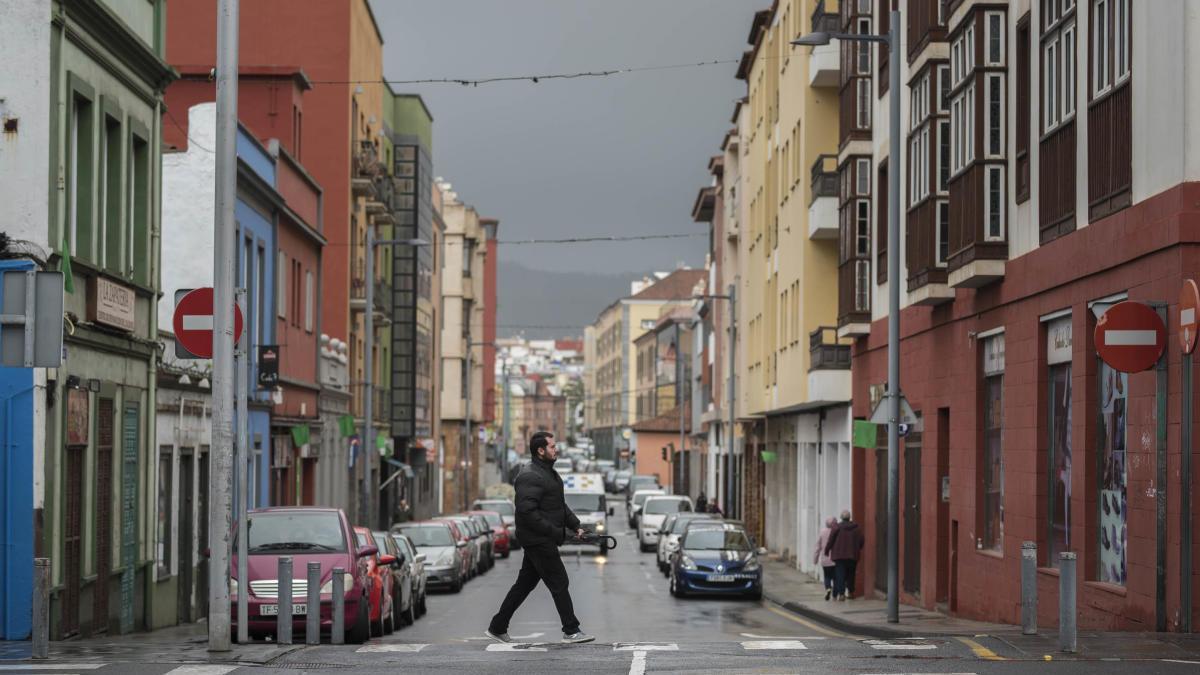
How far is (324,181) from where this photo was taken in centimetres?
5316

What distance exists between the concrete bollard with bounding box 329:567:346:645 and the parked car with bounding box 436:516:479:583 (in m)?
21.8

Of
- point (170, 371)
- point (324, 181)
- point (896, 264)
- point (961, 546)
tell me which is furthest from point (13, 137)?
point (324, 181)

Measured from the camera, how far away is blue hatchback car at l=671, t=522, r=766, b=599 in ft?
117

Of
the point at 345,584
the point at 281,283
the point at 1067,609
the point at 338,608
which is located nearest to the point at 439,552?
the point at 281,283

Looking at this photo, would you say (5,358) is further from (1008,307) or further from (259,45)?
(259,45)

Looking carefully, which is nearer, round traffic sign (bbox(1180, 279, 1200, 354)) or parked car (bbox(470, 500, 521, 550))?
round traffic sign (bbox(1180, 279, 1200, 354))

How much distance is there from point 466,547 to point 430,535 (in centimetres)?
299

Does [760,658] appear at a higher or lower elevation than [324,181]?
lower

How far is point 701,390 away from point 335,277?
35.6 metres

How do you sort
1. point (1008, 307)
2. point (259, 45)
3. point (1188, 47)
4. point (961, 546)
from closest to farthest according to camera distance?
→ point (1188, 47)
point (1008, 307)
point (961, 546)
point (259, 45)

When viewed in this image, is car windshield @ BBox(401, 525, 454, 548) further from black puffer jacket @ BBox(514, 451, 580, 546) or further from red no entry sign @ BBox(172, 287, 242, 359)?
black puffer jacket @ BBox(514, 451, 580, 546)

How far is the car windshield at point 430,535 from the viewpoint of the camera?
40781mm

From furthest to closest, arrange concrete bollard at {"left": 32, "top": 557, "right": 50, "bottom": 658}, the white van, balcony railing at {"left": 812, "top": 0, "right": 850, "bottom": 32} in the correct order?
the white van, balcony railing at {"left": 812, "top": 0, "right": 850, "bottom": 32}, concrete bollard at {"left": 32, "top": 557, "right": 50, "bottom": 658}

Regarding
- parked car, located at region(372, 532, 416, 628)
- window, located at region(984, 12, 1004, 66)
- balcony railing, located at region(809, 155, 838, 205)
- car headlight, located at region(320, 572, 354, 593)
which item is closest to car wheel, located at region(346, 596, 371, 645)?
car headlight, located at region(320, 572, 354, 593)
